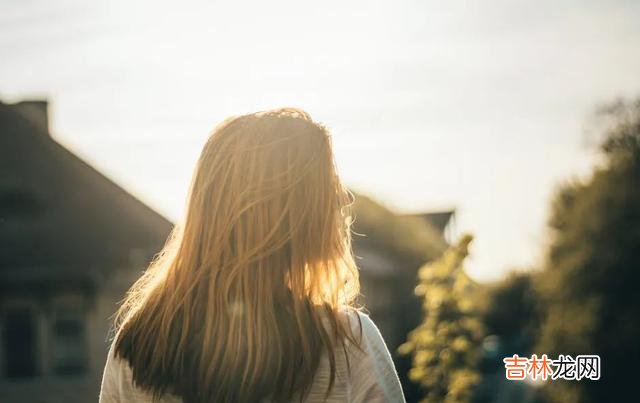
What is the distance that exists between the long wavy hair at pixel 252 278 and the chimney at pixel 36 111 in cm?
2385

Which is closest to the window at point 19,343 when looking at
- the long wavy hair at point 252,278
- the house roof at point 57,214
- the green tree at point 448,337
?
the house roof at point 57,214

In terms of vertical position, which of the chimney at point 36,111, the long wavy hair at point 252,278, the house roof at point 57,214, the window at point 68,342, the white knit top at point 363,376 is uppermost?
the chimney at point 36,111

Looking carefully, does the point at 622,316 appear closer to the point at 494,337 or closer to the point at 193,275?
the point at 193,275

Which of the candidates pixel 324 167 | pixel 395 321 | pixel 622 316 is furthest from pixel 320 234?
pixel 395 321

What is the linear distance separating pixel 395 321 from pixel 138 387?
39.8 meters

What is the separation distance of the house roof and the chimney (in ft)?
0.12

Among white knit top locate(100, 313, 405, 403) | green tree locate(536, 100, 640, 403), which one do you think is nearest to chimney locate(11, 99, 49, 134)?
green tree locate(536, 100, 640, 403)

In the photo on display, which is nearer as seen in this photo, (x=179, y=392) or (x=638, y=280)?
(x=179, y=392)

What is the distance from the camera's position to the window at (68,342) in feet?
71.7

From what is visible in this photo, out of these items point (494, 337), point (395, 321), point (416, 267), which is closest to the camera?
point (395, 321)

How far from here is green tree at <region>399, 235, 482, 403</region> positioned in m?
10.5

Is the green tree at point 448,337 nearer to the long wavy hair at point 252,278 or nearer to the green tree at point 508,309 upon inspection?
the long wavy hair at point 252,278

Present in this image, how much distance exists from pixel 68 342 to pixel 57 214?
366 centimetres

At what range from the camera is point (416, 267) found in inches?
1858
